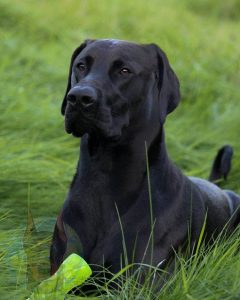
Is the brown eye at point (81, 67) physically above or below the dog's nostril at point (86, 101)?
above

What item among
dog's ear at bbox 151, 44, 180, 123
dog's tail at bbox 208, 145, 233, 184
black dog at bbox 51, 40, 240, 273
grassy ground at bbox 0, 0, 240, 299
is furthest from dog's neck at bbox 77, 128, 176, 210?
dog's tail at bbox 208, 145, 233, 184

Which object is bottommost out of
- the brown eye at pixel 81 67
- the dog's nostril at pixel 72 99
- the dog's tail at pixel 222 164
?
the dog's tail at pixel 222 164

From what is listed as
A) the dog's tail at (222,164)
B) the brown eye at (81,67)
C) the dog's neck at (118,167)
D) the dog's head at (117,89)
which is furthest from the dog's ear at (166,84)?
the dog's tail at (222,164)

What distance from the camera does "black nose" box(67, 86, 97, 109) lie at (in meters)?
3.09

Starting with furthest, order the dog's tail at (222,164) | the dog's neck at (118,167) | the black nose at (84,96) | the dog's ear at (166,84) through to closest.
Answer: the dog's tail at (222,164) < the dog's ear at (166,84) < the dog's neck at (118,167) < the black nose at (84,96)

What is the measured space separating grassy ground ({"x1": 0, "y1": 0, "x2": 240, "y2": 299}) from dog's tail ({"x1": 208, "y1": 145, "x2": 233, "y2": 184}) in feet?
0.47

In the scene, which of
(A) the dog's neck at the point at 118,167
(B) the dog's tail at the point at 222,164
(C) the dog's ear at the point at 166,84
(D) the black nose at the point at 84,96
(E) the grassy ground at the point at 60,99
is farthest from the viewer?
(B) the dog's tail at the point at 222,164

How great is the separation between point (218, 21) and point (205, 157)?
3874 millimetres

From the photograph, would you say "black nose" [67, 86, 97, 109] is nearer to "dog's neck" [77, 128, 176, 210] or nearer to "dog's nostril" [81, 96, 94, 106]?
"dog's nostril" [81, 96, 94, 106]

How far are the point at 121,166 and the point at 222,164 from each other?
1.52m

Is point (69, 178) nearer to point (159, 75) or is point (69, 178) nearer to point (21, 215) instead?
point (21, 215)

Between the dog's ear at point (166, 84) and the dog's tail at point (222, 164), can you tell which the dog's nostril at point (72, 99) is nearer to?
the dog's ear at point (166, 84)

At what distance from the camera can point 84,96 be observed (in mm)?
3092

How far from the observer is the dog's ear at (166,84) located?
11.2 feet
